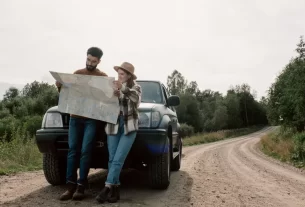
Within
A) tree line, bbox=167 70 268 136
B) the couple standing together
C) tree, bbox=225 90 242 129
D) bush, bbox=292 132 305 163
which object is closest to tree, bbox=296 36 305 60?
Answer: bush, bbox=292 132 305 163

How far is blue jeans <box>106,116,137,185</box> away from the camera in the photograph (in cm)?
411

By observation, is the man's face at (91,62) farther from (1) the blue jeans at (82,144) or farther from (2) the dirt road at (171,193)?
(2) the dirt road at (171,193)

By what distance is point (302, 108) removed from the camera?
23.9 metres

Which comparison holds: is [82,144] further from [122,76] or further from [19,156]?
[19,156]

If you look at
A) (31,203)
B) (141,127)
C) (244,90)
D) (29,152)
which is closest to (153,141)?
(141,127)

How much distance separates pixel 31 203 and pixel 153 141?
1.71 m

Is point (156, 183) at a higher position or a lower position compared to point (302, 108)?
lower

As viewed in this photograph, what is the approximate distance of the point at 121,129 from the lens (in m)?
4.21

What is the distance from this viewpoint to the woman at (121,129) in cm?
409

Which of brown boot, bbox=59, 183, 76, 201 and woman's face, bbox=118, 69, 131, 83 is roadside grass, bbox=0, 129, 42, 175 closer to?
brown boot, bbox=59, 183, 76, 201

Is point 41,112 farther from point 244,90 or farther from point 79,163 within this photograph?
point 244,90

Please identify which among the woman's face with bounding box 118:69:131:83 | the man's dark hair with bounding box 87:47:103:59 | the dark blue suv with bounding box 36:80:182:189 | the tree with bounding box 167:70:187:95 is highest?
the tree with bounding box 167:70:187:95

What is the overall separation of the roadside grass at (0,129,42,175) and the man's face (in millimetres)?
4309

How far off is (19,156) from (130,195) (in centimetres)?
522
